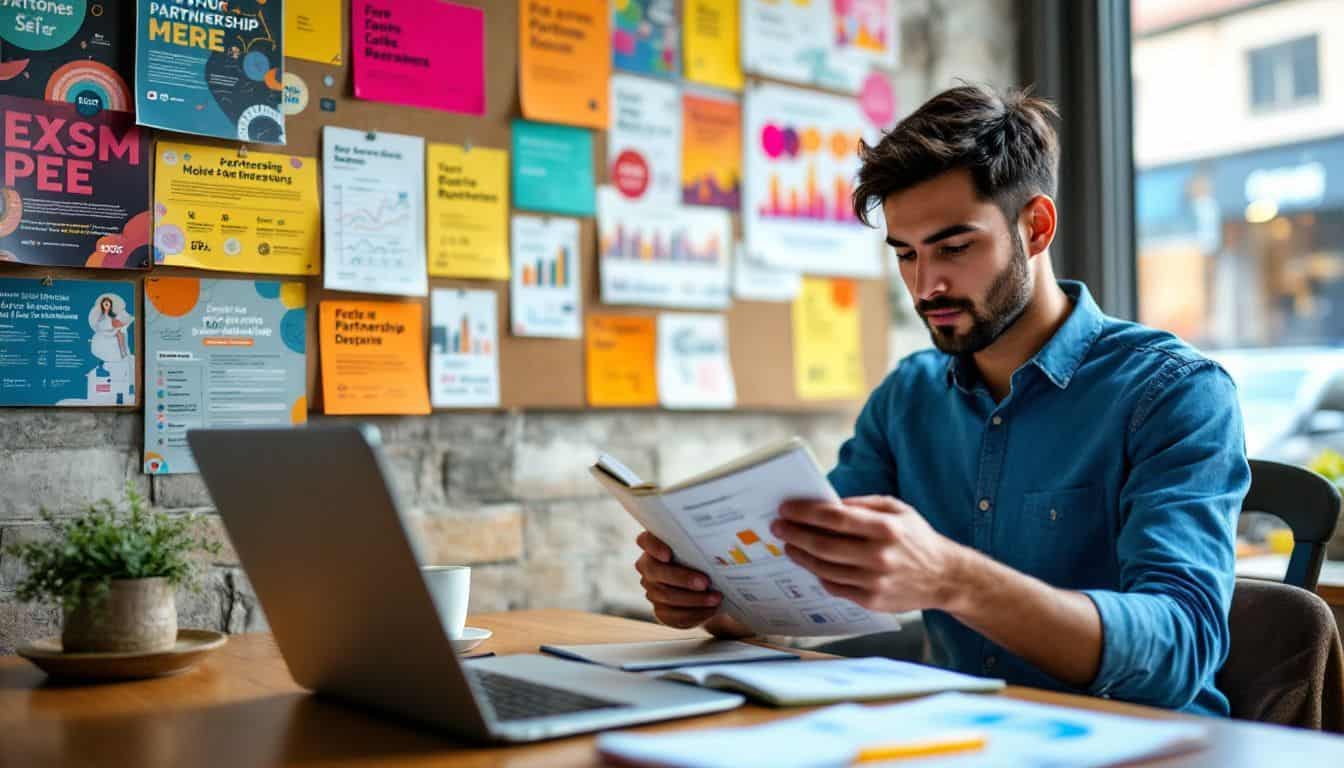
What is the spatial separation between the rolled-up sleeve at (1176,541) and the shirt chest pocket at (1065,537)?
7 centimetres

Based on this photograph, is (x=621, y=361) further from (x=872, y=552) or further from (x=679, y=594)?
(x=872, y=552)

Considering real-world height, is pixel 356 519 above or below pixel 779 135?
below

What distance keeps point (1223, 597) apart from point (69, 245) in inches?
56.9

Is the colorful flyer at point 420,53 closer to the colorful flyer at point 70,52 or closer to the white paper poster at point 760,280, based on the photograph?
the colorful flyer at point 70,52

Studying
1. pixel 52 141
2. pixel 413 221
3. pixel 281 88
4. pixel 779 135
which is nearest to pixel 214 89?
pixel 281 88

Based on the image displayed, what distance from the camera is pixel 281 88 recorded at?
5.92 feet

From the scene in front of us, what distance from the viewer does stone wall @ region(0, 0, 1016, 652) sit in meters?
1.62

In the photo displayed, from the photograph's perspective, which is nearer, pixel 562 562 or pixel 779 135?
pixel 562 562

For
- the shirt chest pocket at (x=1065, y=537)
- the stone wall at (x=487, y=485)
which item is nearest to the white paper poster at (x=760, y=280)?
Result: the stone wall at (x=487, y=485)

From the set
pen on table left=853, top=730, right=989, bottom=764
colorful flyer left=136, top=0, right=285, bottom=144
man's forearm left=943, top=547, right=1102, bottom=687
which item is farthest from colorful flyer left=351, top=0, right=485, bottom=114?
pen on table left=853, top=730, right=989, bottom=764

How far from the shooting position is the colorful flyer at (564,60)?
2.06m

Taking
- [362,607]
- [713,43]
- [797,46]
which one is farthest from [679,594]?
[797,46]

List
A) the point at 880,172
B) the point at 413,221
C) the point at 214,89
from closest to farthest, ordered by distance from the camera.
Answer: the point at 880,172
the point at 214,89
the point at 413,221

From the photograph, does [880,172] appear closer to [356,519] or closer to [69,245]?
[356,519]
